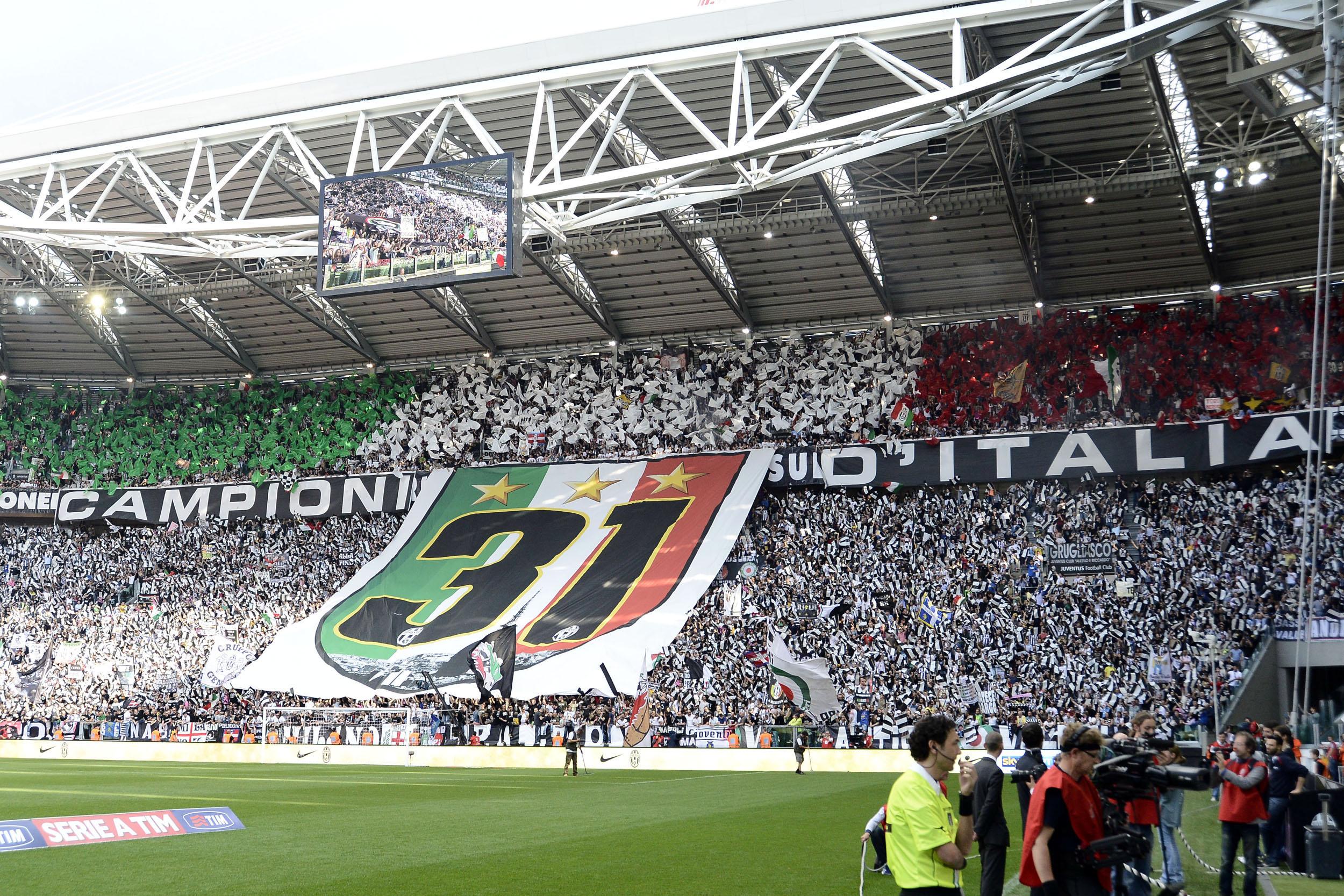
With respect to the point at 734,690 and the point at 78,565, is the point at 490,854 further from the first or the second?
the point at 78,565

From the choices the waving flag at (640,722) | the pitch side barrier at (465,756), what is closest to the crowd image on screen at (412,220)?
the waving flag at (640,722)

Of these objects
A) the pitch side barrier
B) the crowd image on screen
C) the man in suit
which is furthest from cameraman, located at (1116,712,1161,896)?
the pitch side barrier

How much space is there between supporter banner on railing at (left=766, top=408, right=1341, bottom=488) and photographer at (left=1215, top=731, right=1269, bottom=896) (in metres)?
25.8

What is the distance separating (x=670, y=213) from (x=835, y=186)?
480 cm

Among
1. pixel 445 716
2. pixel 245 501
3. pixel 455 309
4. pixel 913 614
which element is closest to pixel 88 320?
pixel 245 501

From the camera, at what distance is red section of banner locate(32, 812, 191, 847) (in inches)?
523

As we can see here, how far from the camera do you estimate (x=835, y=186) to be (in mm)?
32531

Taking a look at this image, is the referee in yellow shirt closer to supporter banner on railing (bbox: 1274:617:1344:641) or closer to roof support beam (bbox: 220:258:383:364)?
supporter banner on railing (bbox: 1274:617:1344:641)

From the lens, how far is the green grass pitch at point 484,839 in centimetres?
1119

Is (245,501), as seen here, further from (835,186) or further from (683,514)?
(835,186)

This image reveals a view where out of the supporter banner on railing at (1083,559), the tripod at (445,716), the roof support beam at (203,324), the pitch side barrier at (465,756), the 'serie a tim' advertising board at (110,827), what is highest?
the roof support beam at (203,324)

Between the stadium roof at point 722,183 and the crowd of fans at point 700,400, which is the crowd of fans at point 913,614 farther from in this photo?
the stadium roof at point 722,183

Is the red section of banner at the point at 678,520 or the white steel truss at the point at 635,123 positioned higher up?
the white steel truss at the point at 635,123

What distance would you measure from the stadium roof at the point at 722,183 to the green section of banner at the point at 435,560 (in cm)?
529
